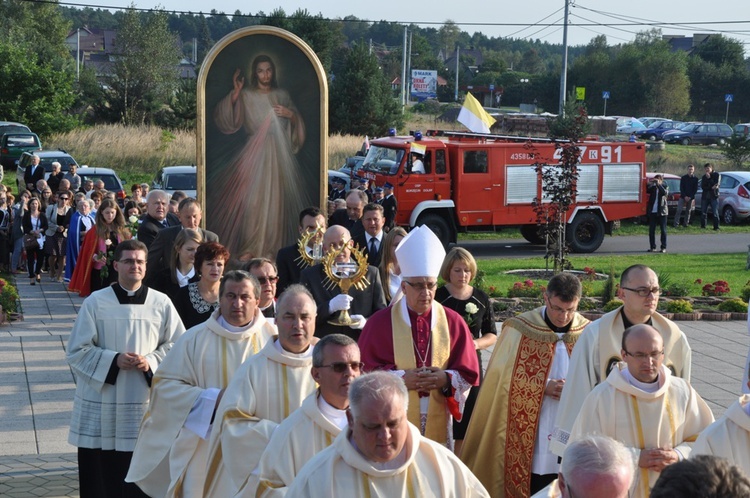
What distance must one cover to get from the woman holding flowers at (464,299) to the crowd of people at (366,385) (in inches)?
0.5

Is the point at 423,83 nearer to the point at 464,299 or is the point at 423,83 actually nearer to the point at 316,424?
the point at 464,299

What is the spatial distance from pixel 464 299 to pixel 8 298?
8.74 metres

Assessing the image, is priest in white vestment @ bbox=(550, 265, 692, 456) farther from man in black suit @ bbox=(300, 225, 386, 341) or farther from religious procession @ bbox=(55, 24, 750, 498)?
man in black suit @ bbox=(300, 225, 386, 341)

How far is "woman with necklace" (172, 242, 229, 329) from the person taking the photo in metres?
7.61

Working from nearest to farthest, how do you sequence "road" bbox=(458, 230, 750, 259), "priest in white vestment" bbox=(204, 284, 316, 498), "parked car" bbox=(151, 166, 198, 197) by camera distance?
"priest in white vestment" bbox=(204, 284, 316, 498), "parked car" bbox=(151, 166, 198, 197), "road" bbox=(458, 230, 750, 259)

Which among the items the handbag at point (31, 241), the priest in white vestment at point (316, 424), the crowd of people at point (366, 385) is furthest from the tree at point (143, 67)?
the priest in white vestment at point (316, 424)

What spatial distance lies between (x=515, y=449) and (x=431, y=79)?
78.7m

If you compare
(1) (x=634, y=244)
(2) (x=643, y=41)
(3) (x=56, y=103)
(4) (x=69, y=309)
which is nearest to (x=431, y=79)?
(2) (x=643, y=41)

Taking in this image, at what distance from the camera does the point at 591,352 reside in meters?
6.52

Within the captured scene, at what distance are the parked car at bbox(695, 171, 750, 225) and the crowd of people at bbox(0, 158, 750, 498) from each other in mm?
22762

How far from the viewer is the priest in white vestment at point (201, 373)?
6402 mm

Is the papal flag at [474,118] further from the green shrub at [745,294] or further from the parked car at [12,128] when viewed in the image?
the parked car at [12,128]

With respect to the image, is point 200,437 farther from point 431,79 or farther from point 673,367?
point 431,79

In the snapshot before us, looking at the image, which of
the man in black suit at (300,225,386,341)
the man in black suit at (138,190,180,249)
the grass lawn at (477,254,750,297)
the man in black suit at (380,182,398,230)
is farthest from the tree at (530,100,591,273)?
the man in black suit at (300,225,386,341)
